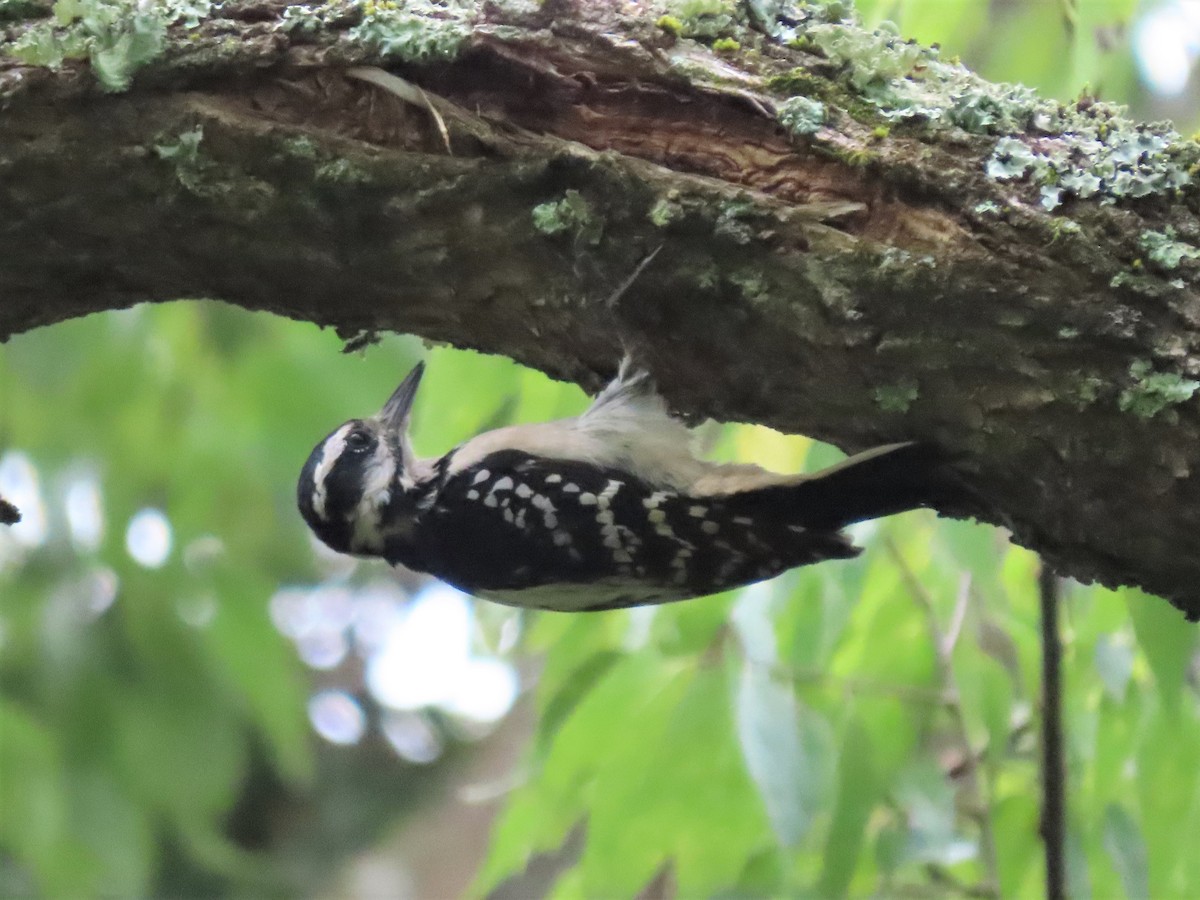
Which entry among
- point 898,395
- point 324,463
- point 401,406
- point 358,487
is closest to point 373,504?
point 358,487

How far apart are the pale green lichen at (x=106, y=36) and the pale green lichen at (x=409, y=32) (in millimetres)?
282

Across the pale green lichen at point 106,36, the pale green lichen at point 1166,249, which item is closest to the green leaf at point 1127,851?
the pale green lichen at point 1166,249

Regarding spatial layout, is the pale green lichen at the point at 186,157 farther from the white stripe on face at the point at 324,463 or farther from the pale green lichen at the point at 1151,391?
the pale green lichen at the point at 1151,391

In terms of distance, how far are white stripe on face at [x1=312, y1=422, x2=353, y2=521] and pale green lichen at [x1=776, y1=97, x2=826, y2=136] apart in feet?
5.41

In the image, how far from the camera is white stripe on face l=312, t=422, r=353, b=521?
3.23m

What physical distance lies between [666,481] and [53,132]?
4.60 ft

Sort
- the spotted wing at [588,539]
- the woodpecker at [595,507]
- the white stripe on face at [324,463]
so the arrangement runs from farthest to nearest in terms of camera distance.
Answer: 1. the white stripe on face at [324,463]
2. the spotted wing at [588,539]
3. the woodpecker at [595,507]

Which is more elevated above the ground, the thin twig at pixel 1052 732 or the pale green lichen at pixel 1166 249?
the pale green lichen at pixel 1166 249

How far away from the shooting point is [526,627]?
4445mm

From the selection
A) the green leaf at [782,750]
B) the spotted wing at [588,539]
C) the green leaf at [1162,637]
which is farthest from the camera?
the spotted wing at [588,539]

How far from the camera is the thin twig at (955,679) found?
2814 millimetres

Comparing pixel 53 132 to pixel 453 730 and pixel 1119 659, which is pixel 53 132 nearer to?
pixel 1119 659

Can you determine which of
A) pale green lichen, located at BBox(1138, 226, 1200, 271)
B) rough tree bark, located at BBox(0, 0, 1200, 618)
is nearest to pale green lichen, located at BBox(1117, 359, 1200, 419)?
rough tree bark, located at BBox(0, 0, 1200, 618)

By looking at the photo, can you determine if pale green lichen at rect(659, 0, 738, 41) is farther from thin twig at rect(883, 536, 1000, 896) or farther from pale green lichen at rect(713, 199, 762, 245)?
thin twig at rect(883, 536, 1000, 896)
